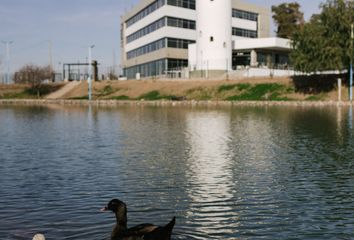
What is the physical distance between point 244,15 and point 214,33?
95.4ft

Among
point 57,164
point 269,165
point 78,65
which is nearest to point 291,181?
point 269,165

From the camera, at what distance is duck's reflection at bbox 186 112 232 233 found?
521 inches

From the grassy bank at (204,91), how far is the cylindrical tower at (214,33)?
6684mm

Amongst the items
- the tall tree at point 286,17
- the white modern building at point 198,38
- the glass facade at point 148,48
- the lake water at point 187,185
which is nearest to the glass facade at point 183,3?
the white modern building at point 198,38

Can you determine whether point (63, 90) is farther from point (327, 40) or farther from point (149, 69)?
point (327, 40)

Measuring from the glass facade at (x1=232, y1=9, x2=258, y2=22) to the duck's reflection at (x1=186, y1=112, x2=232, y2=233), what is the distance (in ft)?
299

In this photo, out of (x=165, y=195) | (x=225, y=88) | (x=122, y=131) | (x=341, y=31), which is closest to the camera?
(x=165, y=195)

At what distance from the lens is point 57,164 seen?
21.0 meters

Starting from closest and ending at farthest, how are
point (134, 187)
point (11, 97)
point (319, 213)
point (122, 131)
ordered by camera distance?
1. point (319, 213)
2. point (134, 187)
3. point (122, 131)
4. point (11, 97)

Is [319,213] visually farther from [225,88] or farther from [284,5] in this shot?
[284,5]

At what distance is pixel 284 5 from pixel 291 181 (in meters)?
119

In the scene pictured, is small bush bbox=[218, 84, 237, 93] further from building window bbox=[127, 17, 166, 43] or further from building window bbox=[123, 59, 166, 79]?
building window bbox=[127, 17, 166, 43]

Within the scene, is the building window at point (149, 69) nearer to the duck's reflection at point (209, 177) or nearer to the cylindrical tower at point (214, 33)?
the cylindrical tower at point (214, 33)

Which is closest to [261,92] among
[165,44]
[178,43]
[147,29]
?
[165,44]
